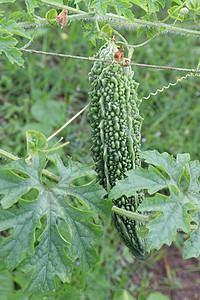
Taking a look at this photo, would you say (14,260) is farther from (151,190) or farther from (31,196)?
(31,196)

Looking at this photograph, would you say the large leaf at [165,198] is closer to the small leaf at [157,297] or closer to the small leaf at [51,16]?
the small leaf at [51,16]

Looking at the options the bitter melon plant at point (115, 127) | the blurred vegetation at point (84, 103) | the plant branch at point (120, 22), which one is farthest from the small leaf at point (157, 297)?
the plant branch at point (120, 22)

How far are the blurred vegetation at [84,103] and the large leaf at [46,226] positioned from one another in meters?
1.46

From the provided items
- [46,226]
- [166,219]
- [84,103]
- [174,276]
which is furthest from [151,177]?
[84,103]

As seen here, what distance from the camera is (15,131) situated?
3.48 metres

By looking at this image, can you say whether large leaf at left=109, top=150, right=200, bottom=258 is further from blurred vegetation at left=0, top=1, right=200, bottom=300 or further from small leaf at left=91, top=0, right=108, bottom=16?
blurred vegetation at left=0, top=1, right=200, bottom=300

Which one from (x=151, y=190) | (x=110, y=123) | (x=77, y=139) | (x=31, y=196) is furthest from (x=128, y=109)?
(x=77, y=139)

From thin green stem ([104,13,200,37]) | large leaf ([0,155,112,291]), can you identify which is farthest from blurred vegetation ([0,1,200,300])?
large leaf ([0,155,112,291])

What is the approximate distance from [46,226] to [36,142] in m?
0.37

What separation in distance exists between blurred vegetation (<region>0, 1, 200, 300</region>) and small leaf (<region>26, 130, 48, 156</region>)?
1503mm

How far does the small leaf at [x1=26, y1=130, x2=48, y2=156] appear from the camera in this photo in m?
1.67

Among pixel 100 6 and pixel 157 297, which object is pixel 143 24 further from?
pixel 157 297

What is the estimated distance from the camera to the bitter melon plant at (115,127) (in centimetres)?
189

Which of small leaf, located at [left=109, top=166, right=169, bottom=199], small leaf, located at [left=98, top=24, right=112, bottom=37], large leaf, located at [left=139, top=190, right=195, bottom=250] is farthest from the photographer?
small leaf, located at [left=98, top=24, right=112, bottom=37]
